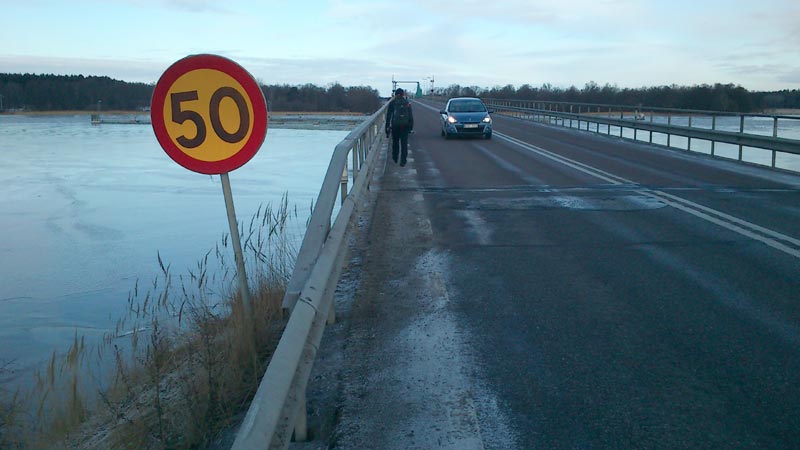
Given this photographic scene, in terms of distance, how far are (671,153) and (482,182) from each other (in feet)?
33.1

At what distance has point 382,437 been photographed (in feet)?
13.3

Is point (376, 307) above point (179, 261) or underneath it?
above

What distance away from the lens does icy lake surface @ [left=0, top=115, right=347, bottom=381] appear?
9.52m

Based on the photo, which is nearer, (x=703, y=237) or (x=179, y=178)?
(x=703, y=237)

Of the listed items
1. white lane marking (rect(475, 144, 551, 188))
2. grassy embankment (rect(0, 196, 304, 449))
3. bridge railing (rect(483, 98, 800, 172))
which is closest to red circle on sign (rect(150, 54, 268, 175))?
grassy embankment (rect(0, 196, 304, 449))

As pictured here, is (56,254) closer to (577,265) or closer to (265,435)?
(577,265)

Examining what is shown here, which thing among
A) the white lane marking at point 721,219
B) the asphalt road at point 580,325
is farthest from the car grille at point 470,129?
the asphalt road at point 580,325

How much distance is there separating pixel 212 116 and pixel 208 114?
30 mm

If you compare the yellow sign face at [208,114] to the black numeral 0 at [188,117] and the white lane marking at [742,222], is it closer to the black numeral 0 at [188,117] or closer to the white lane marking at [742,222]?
the black numeral 0 at [188,117]

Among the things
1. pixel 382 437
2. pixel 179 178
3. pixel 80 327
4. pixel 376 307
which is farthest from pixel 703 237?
pixel 179 178

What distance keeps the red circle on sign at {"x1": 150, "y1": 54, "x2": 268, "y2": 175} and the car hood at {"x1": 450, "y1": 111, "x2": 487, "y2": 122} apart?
81.5ft

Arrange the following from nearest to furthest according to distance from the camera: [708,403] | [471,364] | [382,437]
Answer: [382,437] → [708,403] → [471,364]

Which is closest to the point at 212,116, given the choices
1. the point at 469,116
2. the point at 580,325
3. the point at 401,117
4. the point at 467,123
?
the point at 580,325

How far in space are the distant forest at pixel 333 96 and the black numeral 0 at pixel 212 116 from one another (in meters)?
0.31
